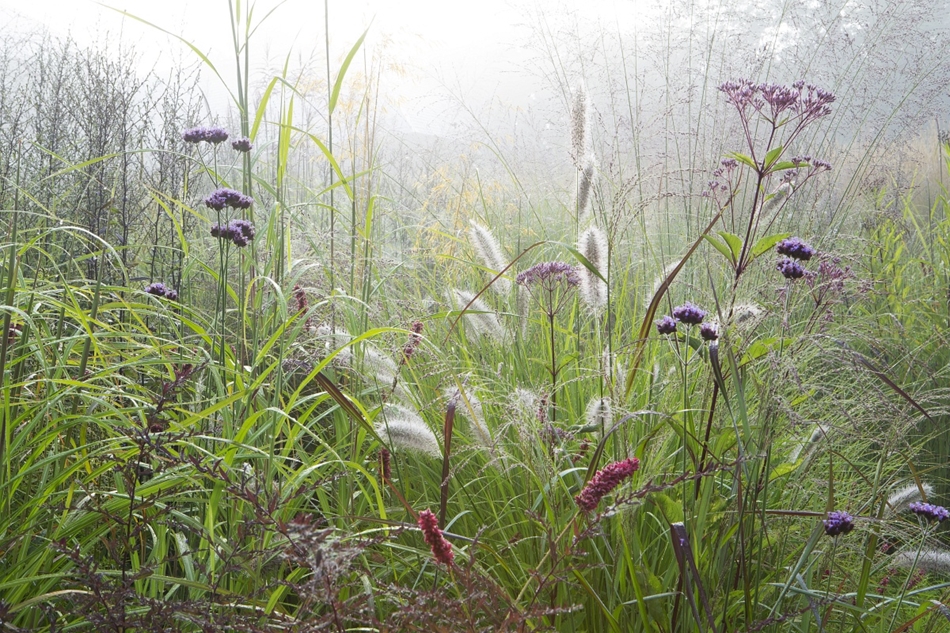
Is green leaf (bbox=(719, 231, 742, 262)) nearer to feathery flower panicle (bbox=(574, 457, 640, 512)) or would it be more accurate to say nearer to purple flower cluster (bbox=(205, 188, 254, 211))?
feathery flower panicle (bbox=(574, 457, 640, 512))

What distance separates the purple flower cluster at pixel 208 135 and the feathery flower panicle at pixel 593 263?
36.8 inches

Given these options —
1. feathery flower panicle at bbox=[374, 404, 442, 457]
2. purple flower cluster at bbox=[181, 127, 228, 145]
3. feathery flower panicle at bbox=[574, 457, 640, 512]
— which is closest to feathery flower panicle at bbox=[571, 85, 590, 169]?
feathery flower panicle at bbox=[374, 404, 442, 457]

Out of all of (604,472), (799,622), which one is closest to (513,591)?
(799,622)

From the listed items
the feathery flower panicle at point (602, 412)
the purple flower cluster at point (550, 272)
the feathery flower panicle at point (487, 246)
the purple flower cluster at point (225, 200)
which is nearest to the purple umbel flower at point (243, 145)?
the purple flower cluster at point (225, 200)

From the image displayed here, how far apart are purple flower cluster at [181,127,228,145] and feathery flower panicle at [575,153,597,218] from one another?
0.88m

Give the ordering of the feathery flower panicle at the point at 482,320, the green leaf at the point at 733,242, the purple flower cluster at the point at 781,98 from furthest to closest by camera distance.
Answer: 1. the feathery flower panicle at the point at 482,320
2. the purple flower cluster at the point at 781,98
3. the green leaf at the point at 733,242

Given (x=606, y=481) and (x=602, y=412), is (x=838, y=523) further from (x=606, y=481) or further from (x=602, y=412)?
(x=606, y=481)

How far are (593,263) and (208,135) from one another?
1029 millimetres

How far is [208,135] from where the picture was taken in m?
2.01

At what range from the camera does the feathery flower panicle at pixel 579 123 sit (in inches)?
73.6

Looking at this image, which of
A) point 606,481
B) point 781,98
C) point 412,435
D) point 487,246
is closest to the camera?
point 606,481

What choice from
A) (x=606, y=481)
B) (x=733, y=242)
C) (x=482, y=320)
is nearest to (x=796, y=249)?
(x=733, y=242)

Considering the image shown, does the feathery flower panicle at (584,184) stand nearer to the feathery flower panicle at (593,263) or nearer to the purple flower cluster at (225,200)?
the feathery flower panicle at (593,263)

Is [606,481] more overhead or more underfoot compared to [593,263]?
more underfoot
